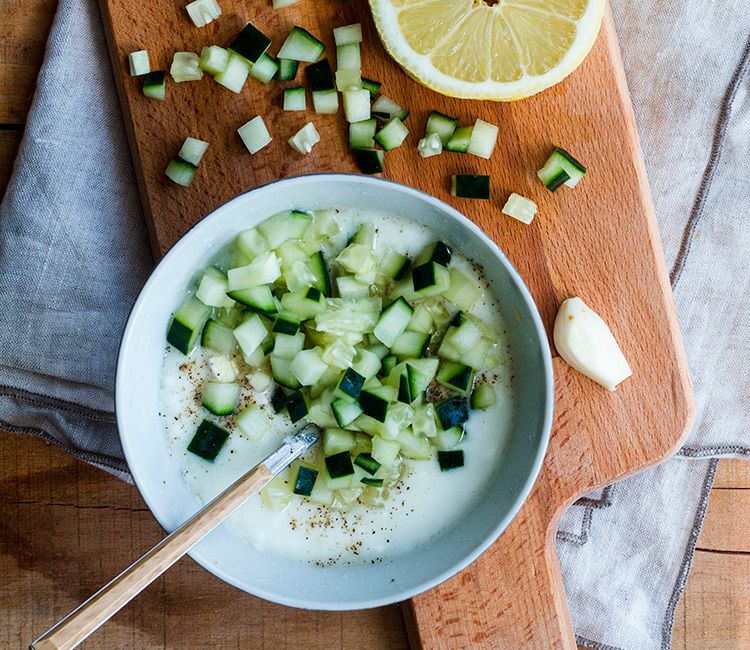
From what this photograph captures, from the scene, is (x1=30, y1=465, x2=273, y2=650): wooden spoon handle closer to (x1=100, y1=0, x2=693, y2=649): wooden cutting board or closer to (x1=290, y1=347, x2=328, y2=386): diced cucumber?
(x1=290, y1=347, x2=328, y2=386): diced cucumber

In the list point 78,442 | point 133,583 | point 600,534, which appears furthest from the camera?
point 600,534

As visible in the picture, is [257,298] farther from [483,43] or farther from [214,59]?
[483,43]

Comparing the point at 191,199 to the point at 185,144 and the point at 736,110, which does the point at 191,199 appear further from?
the point at 736,110

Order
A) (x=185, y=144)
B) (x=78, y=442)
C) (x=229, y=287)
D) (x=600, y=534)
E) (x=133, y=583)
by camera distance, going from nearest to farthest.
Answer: (x=133, y=583) < (x=229, y=287) < (x=185, y=144) < (x=78, y=442) < (x=600, y=534)

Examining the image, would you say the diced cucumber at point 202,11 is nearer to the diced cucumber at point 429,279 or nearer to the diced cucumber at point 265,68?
the diced cucumber at point 265,68

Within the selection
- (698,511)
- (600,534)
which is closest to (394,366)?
(600,534)

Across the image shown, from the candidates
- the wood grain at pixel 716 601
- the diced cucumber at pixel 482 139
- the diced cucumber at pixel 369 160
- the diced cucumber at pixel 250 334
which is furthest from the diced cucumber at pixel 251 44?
the wood grain at pixel 716 601

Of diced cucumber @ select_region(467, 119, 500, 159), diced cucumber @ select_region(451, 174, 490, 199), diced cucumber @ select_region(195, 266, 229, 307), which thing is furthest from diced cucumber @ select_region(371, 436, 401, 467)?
diced cucumber @ select_region(467, 119, 500, 159)
